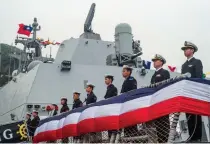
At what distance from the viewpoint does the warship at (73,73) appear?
1011 cm

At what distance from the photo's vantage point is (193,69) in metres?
4.05

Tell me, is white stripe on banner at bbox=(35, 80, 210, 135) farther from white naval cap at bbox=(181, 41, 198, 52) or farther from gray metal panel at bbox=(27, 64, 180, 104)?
gray metal panel at bbox=(27, 64, 180, 104)

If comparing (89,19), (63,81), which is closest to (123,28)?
(89,19)

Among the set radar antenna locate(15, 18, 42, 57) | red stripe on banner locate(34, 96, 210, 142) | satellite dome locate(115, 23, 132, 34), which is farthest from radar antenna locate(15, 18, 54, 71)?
red stripe on banner locate(34, 96, 210, 142)

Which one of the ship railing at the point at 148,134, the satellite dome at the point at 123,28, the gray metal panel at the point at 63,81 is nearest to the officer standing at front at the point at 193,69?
the ship railing at the point at 148,134

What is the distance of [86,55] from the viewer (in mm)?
12703

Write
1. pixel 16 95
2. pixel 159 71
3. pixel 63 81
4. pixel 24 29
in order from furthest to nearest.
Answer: pixel 24 29 < pixel 16 95 < pixel 63 81 < pixel 159 71

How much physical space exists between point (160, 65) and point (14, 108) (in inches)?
296

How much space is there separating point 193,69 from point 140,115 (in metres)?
0.90

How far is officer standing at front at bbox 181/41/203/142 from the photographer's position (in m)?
3.69

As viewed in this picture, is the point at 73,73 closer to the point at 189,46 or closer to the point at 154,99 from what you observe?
the point at 189,46

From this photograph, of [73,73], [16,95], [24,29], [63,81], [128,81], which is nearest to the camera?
[128,81]

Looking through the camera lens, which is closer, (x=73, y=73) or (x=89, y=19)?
(x=73, y=73)

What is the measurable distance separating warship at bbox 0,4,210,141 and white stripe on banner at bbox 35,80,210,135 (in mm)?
4847
